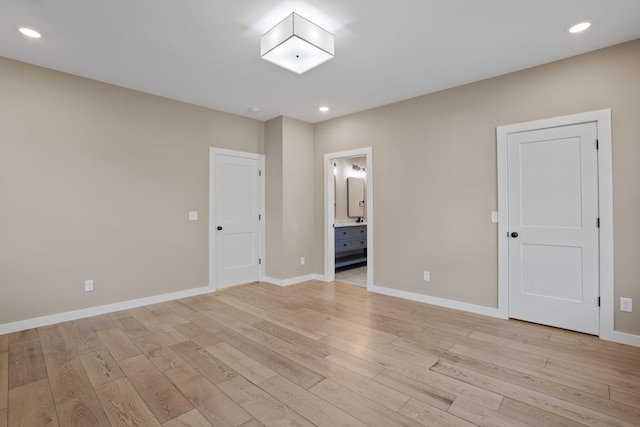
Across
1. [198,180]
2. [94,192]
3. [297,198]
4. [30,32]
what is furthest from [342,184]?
[30,32]

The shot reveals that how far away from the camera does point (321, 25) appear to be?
8.29 ft

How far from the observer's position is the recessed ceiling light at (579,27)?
2473 millimetres

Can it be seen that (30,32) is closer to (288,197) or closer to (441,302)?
(288,197)

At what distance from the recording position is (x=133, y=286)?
12.5 feet

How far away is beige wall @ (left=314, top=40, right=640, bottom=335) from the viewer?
2.75m

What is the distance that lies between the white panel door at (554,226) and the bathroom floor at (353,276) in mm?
2283

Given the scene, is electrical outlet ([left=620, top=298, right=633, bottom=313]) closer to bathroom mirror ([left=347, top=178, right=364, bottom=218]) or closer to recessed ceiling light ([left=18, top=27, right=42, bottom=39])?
bathroom mirror ([left=347, top=178, right=364, bottom=218])

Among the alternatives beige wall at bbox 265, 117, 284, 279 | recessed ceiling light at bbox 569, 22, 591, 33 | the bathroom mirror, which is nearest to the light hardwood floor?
beige wall at bbox 265, 117, 284, 279

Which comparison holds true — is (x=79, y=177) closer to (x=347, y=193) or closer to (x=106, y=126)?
(x=106, y=126)

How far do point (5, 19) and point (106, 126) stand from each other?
129cm

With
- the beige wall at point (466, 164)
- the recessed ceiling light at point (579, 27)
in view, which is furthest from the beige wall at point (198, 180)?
the recessed ceiling light at point (579, 27)

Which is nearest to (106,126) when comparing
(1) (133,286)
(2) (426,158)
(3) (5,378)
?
(1) (133,286)

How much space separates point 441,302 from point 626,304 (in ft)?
5.55

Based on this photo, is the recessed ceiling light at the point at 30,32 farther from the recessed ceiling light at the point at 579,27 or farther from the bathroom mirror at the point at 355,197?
the bathroom mirror at the point at 355,197
